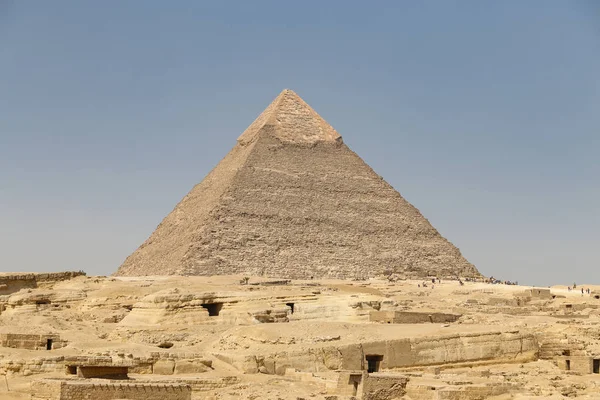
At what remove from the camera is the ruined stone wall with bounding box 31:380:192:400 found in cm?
1087

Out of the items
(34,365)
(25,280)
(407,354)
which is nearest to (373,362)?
(407,354)

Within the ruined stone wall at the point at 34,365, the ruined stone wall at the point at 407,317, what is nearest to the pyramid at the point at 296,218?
the ruined stone wall at the point at 407,317

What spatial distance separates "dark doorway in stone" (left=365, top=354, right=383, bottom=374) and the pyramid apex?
112489 mm

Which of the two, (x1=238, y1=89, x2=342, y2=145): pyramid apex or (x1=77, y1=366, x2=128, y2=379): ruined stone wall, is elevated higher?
(x1=238, y1=89, x2=342, y2=145): pyramid apex

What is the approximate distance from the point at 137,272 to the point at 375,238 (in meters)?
26.1

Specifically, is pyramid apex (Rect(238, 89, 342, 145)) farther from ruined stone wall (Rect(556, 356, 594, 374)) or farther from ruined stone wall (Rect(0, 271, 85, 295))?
Result: ruined stone wall (Rect(556, 356, 594, 374))

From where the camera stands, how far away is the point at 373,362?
1495 cm

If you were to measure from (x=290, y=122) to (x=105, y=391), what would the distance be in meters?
119

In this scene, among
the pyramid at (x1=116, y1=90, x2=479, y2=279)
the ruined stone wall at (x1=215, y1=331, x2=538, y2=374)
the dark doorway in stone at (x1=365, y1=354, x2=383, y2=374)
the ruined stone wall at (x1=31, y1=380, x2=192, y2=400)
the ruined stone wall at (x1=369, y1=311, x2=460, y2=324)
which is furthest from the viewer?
the pyramid at (x1=116, y1=90, x2=479, y2=279)

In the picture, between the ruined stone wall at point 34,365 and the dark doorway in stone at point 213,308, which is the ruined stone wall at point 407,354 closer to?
the ruined stone wall at point 34,365

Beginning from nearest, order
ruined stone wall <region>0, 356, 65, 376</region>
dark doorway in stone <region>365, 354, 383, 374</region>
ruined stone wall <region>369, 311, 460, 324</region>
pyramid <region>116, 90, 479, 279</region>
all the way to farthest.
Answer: ruined stone wall <region>0, 356, 65, 376</region>, dark doorway in stone <region>365, 354, 383, 374</region>, ruined stone wall <region>369, 311, 460, 324</region>, pyramid <region>116, 90, 479, 279</region>

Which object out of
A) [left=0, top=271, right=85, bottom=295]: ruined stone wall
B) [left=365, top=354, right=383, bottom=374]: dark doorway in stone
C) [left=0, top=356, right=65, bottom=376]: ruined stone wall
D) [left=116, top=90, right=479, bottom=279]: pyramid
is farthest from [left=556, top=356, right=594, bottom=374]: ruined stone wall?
[left=116, top=90, right=479, bottom=279]: pyramid

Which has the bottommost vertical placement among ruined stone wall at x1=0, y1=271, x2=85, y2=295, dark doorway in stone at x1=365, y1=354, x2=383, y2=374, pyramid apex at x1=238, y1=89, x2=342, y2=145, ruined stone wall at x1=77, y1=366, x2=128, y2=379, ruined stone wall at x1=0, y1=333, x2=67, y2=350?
ruined stone wall at x1=77, y1=366, x2=128, y2=379

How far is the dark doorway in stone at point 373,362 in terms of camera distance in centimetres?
1489
